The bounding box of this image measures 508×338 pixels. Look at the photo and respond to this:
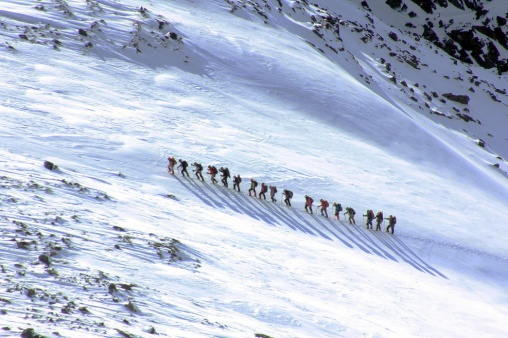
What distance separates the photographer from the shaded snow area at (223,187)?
36.6ft

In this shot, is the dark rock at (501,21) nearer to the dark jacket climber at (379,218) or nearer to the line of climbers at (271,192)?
the line of climbers at (271,192)

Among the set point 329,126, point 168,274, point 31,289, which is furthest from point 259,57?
point 31,289

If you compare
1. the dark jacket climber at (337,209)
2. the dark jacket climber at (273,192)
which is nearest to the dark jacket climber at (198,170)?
the dark jacket climber at (273,192)

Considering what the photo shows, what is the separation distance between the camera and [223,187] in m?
21.5

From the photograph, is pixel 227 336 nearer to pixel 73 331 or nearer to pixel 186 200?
pixel 73 331

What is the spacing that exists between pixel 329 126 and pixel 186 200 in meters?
15.5

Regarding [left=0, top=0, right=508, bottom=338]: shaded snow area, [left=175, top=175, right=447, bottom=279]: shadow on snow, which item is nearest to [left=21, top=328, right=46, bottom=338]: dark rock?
[left=0, top=0, right=508, bottom=338]: shaded snow area

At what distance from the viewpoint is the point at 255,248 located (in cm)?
1622

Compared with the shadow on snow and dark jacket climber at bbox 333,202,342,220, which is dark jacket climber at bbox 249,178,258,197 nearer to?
the shadow on snow

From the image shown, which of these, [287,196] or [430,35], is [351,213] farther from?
[430,35]

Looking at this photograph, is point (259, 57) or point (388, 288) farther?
point (259, 57)

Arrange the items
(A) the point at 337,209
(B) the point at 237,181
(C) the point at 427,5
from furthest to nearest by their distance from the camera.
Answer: (C) the point at 427,5 → (A) the point at 337,209 → (B) the point at 237,181

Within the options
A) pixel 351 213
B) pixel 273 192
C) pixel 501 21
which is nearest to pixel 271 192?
pixel 273 192

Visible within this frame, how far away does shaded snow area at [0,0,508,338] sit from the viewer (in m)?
11.2
